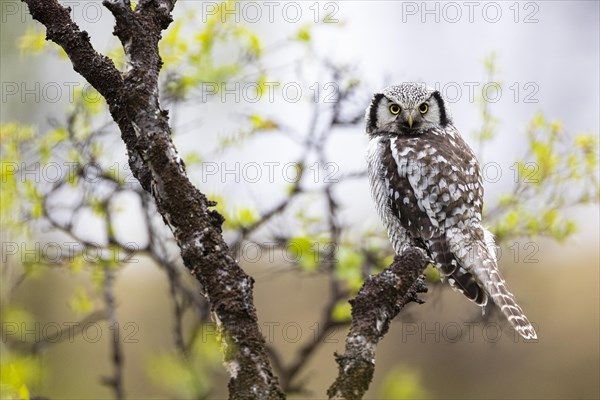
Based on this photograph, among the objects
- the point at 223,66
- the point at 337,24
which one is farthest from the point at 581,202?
the point at 223,66

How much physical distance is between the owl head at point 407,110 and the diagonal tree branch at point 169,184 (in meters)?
2.43

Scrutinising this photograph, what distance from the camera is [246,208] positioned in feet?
15.2

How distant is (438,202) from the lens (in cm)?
420

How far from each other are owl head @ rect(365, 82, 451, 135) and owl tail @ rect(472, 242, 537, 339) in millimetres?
846

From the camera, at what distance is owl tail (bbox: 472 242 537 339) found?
3736 mm

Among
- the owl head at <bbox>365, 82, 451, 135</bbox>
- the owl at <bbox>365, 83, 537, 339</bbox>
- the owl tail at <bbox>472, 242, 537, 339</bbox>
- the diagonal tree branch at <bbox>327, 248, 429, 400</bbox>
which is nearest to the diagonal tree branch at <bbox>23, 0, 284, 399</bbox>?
the diagonal tree branch at <bbox>327, 248, 429, 400</bbox>

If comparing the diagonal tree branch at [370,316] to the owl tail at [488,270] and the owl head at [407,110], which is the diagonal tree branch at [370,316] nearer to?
the owl tail at [488,270]

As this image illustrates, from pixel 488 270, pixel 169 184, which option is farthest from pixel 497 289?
pixel 169 184

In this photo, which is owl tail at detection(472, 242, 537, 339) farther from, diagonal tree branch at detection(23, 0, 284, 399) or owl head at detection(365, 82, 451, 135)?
diagonal tree branch at detection(23, 0, 284, 399)

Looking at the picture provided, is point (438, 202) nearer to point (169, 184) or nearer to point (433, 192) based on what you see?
point (433, 192)

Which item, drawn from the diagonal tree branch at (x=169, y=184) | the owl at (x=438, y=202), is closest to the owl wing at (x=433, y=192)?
the owl at (x=438, y=202)

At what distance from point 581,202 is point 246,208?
197 centimetres

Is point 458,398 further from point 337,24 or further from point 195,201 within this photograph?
point 195,201

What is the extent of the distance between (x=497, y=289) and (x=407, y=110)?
118cm
